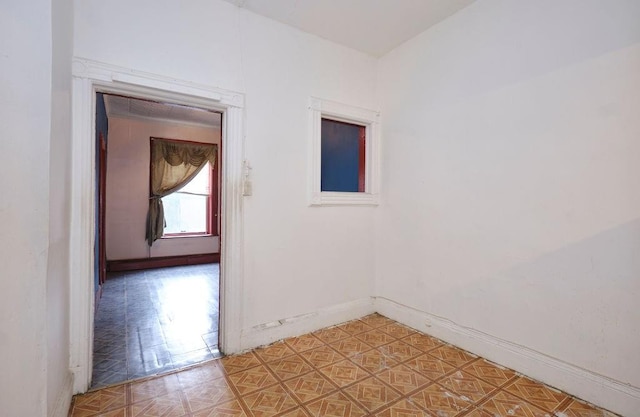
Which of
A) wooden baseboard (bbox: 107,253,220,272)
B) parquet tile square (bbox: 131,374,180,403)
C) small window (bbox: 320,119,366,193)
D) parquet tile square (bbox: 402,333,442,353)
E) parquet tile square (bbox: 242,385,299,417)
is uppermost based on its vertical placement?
small window (bbox: 320,119,366,193)

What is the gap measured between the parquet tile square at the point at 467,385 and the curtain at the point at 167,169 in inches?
230

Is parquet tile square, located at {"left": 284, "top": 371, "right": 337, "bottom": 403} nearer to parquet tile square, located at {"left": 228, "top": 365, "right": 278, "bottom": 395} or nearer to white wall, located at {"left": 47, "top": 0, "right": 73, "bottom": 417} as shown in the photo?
parquet tile square, located at {"left": 228, "top": 365, "right": 278, "bottom": 395}

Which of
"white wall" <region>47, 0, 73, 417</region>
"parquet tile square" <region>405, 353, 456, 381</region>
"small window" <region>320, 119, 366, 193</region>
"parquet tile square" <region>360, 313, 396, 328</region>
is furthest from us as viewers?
"small window" <region>320, 119, 366, 193</region>

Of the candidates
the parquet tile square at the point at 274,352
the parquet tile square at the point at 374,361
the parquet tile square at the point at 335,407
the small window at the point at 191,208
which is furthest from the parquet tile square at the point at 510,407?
the small window at the point at 191,208

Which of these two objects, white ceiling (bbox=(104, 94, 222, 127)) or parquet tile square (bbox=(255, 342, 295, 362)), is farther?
white ceiling (bbox=(104, 94, 222, 127))

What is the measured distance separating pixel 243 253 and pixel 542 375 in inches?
98.5

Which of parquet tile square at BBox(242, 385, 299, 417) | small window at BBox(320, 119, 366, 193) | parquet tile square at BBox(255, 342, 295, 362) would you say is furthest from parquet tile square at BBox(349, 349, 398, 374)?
small window at BBox(320, 119, 366, 193)

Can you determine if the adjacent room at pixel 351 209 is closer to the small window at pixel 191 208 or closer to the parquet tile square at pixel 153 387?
the parquet tile square at pixel 153 387

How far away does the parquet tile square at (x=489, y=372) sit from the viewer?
2.27 metres

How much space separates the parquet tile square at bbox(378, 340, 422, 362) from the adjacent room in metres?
0.02

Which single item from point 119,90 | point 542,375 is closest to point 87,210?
point 119,90

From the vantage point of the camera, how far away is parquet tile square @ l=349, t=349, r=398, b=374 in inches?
94.9

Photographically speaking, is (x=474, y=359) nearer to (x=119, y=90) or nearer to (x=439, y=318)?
(x=439, y=318)

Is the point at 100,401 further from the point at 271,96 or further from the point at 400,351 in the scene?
the point at 271,96
